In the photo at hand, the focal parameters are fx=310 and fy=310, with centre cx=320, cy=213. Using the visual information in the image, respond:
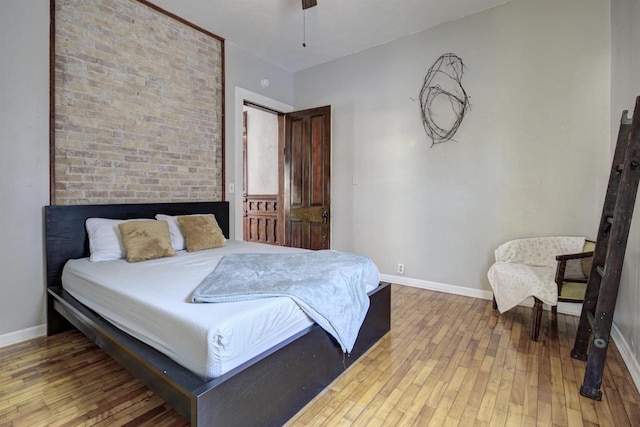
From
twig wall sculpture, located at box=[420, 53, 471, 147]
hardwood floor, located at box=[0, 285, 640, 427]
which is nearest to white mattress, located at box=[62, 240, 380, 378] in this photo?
hardwood floor, located at box=[0, 285, 640, 427]

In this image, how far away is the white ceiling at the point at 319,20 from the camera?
306 cm

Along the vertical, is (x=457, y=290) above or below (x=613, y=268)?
below

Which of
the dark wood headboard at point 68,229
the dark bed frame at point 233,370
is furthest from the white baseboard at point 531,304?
the dark wood headboard at point 68,229

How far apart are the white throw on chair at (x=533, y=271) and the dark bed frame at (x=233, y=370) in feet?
3.42

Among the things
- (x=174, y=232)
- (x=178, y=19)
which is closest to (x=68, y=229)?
(x=174, y=232)


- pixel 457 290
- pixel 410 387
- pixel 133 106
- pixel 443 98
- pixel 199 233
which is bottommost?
pixel 410 387

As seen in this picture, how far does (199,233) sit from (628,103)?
354 cm

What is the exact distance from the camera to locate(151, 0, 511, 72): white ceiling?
10.0 feet

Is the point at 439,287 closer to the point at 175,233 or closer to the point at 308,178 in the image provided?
the point at 308,178

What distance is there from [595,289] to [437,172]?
6.03 feet

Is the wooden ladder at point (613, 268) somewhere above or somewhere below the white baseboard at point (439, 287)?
above

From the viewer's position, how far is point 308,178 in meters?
4.37

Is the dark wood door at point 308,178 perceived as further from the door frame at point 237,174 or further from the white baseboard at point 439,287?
the white baseboard at point 439,287

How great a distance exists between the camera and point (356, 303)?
2.00 m
